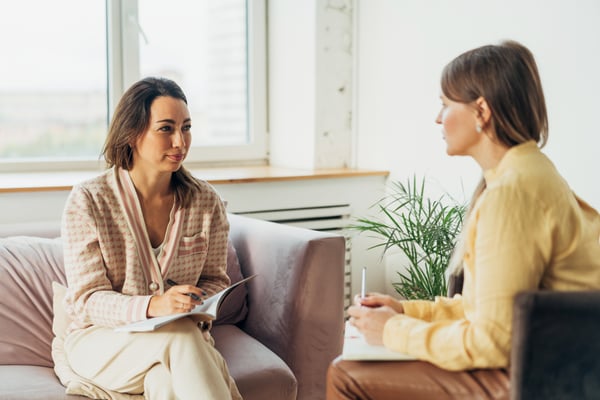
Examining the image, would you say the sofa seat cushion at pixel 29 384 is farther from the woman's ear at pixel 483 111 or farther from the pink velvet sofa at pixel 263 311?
the woman's ear at pixel 483 111

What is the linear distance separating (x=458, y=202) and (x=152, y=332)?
1.62 metres

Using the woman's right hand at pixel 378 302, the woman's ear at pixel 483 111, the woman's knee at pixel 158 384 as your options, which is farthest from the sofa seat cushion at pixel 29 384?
the woman's ear at pixel 483 111


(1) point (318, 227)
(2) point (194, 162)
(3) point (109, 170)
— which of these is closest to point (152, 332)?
(3) point (109, 170)

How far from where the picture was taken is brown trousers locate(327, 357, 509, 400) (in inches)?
53.1

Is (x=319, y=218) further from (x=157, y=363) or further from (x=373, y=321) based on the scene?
(x=373, y=321)

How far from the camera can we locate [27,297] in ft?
7.68

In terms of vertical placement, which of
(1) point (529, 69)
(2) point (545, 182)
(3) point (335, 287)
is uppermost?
(1) point (529, 69)

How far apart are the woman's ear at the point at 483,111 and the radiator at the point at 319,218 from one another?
6.27ft

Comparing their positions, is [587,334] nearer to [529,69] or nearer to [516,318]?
[516,318]

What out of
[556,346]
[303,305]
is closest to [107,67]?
[303,305]

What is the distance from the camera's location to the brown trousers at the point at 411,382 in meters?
1.35

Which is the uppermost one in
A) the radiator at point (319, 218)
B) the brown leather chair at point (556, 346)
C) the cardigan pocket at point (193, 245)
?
the brown leather chair at point (556, 346)

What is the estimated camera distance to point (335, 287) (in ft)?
8.11

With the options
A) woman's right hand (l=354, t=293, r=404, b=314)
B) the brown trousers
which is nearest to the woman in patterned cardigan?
woman's right hand (l=354, t=293, r=404, b=314)
